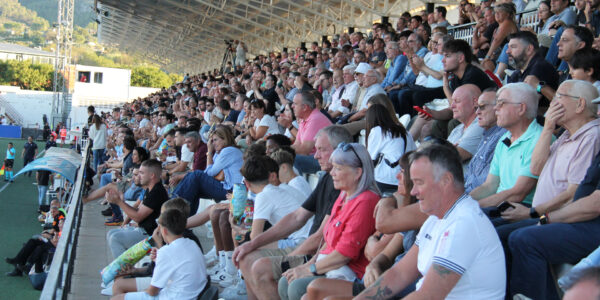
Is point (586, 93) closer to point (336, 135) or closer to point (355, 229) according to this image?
point (355, 229)

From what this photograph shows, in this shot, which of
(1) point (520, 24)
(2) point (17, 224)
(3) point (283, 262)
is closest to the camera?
(3) point (283, 262)

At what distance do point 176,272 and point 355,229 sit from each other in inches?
70.4

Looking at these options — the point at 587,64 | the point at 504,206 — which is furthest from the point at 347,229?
the point at 587,64

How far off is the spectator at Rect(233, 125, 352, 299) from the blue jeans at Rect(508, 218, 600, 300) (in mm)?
1513

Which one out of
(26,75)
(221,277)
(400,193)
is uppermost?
(26,75)

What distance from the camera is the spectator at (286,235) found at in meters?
4.15

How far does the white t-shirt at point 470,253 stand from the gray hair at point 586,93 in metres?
1.35

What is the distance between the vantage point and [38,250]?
35.0ft

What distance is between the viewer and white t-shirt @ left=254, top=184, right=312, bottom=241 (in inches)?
192

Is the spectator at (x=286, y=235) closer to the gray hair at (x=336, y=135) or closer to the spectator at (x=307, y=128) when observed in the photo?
the gray hair at (x=336, y=135)

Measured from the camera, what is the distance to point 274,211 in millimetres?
4918

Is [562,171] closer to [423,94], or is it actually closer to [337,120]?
[423,94]

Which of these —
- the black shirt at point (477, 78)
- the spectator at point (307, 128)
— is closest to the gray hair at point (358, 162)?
the black shirt at point (477, 78)

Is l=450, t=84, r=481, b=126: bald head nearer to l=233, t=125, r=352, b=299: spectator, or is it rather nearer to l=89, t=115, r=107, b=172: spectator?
l=233, t=125, r=352, b=299: spectator
